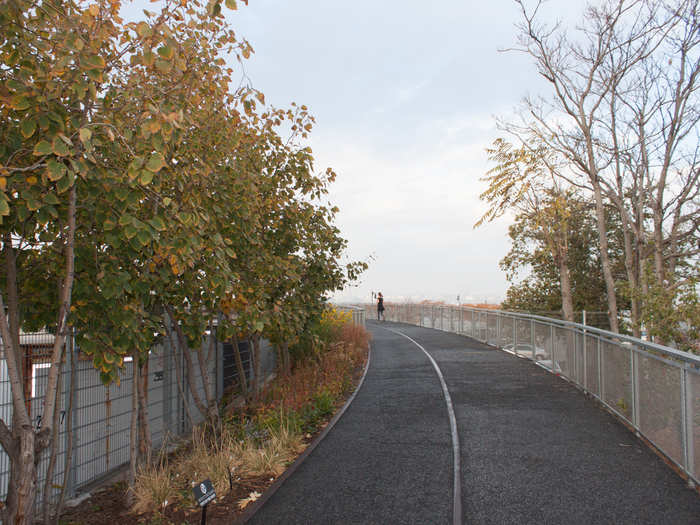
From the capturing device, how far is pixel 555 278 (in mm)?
25906

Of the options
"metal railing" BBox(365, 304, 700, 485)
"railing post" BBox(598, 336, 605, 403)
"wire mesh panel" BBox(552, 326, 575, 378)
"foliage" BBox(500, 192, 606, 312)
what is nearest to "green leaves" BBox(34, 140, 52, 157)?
"metal railing" BBox(365, 304, 700, 485)

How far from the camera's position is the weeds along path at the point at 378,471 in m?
4.66

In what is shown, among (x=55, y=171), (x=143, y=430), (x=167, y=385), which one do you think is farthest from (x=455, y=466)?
(x=55, y=171)

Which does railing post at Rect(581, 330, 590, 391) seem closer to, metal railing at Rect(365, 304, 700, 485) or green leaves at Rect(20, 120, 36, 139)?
metal railing at Rect(365, 304, 700, 485)

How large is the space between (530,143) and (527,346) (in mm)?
10119

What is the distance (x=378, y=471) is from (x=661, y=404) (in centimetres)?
340

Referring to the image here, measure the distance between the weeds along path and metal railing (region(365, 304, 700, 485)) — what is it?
2.46 meters

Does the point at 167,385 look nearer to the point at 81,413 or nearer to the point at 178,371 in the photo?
the point at 178,371

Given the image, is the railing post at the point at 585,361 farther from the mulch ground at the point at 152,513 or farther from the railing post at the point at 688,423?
the mulch ground at the point at 152,513

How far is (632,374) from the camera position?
6.84 meters

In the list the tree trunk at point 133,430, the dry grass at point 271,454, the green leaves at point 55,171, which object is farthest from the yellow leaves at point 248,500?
the green leaves at point 55,171

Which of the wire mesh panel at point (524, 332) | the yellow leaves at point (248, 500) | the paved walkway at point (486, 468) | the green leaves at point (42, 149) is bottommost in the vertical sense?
the yellow leaves at point (248, 500)

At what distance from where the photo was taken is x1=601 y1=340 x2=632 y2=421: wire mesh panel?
7.20 m

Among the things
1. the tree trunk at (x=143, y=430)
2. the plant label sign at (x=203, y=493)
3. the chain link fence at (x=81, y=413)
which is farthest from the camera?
the tree trunk at (x=143, y=430)
